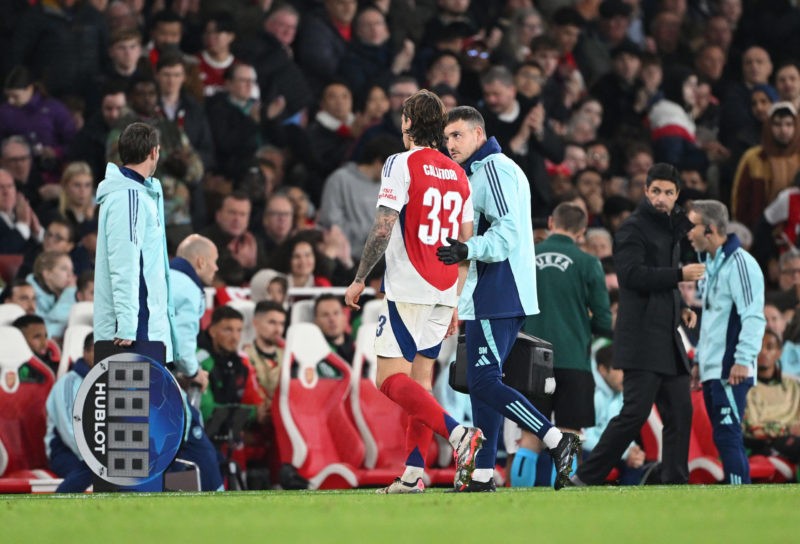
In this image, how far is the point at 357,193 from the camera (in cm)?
1598

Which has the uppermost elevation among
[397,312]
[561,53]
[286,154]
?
[561,53]

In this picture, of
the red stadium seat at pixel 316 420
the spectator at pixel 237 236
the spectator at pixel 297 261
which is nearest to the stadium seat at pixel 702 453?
the red stadium seat at pixel 316 420

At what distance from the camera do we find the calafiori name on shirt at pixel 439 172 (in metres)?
8.97

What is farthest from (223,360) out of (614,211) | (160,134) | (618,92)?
(618,92)

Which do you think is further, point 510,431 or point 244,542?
point 510,431

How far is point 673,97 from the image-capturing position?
64.8 ft

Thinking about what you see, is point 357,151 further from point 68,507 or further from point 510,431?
point 68,507

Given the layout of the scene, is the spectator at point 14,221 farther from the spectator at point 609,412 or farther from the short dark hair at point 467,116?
the short dark hair at point 467,116

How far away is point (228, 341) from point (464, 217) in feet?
14.4

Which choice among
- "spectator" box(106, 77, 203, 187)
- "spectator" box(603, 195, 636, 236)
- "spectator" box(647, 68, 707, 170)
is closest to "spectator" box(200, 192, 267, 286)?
"spectator" box(106, 77, 203, 187)

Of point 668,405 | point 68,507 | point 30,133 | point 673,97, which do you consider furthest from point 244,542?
point 673,97

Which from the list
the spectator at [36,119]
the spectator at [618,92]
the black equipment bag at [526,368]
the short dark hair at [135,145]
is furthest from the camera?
the spectator at [618,92]

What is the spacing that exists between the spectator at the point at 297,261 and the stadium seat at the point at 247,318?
0.86 meters

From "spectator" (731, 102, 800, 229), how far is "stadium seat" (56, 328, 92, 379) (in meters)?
8.13
